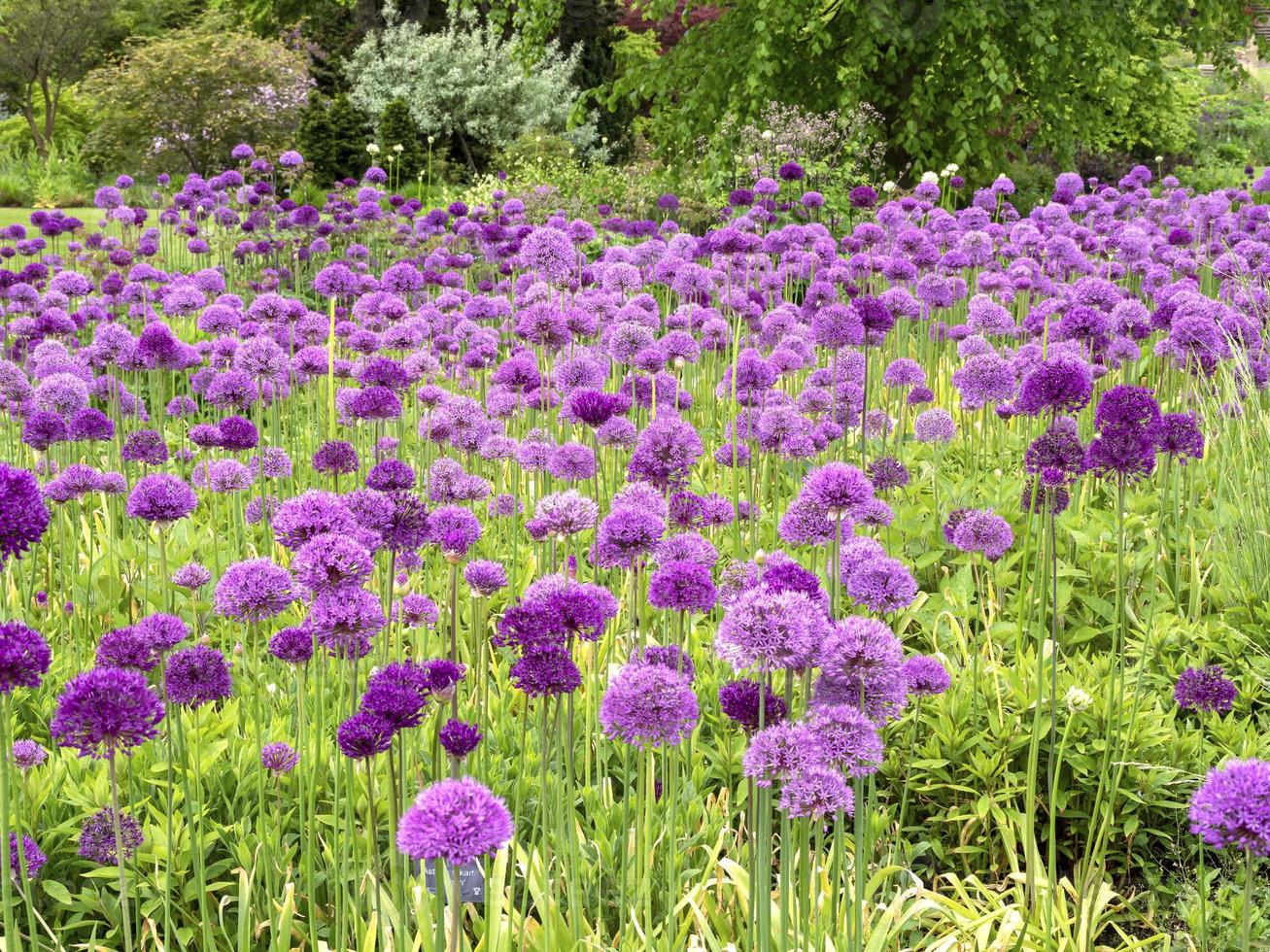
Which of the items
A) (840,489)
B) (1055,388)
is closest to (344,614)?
→ (840,489)

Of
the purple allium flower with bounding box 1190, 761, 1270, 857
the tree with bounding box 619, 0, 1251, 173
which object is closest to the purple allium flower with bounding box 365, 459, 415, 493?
the purple allium flower with bounding box 1190, 761, 1270, 857

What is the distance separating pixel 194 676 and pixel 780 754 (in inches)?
43.6

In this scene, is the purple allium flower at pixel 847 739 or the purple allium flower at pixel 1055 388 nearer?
the purple allium flower at pixel 847 739

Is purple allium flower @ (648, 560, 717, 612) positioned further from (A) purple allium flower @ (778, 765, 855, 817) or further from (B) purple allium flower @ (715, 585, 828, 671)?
(A) purple allium flower @ (778, 765, 855, 817)

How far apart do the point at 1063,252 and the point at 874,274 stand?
1.01 meters

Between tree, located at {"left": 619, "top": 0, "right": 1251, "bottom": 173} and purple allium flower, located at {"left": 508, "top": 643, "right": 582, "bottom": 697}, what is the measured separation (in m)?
10.9

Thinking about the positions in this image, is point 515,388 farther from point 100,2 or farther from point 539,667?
point 100,2

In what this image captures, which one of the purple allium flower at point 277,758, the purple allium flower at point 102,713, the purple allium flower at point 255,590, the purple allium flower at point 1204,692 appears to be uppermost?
the purple allium flower at point 102,713

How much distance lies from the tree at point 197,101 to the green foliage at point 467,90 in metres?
2.31

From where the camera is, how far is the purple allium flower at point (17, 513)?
151 cm

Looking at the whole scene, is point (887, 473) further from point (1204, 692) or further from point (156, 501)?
point (156, 501)

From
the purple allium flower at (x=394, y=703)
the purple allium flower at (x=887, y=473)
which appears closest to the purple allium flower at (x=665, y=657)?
the purple allium flower at (x=394, y=703)

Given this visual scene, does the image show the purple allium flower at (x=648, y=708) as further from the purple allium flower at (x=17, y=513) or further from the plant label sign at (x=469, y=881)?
the purple allium flower at (x=17, y=513)

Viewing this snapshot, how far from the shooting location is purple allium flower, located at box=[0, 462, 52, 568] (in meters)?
1.51
